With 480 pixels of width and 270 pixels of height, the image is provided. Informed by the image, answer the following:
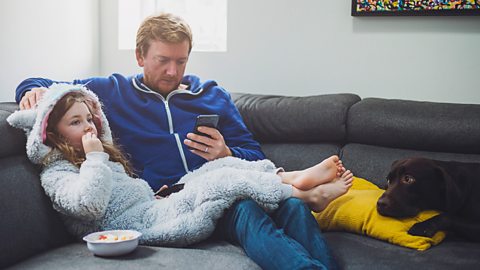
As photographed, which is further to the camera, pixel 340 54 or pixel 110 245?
pixel 340 54

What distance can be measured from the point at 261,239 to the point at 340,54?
1493 millimetres

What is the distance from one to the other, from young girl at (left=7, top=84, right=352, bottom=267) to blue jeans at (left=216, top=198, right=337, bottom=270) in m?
0.03

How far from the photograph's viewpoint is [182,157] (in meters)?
2.43

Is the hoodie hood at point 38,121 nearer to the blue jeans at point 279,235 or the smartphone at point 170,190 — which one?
the smartphone at point 170,190

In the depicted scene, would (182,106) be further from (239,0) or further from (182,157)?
(239,0)

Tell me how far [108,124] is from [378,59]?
4.45 feet

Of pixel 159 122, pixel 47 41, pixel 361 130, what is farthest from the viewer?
pixel 47 41

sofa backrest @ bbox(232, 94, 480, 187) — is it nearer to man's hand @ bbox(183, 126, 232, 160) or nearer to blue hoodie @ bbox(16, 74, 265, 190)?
blue hoodie @ bbox(16, 74, 265, 190)

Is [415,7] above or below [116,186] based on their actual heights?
above

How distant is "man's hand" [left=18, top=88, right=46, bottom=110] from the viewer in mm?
2174

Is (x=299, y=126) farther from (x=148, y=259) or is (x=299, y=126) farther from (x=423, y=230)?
(x=148, y=259)

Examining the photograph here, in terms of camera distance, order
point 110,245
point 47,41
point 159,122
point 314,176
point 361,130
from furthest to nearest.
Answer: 1. point 47,41
2. point 361,130
3. point 159,122
4. point 314,176
5. point 110,245

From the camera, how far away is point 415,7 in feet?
9.54

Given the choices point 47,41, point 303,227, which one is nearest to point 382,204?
point 303,227
